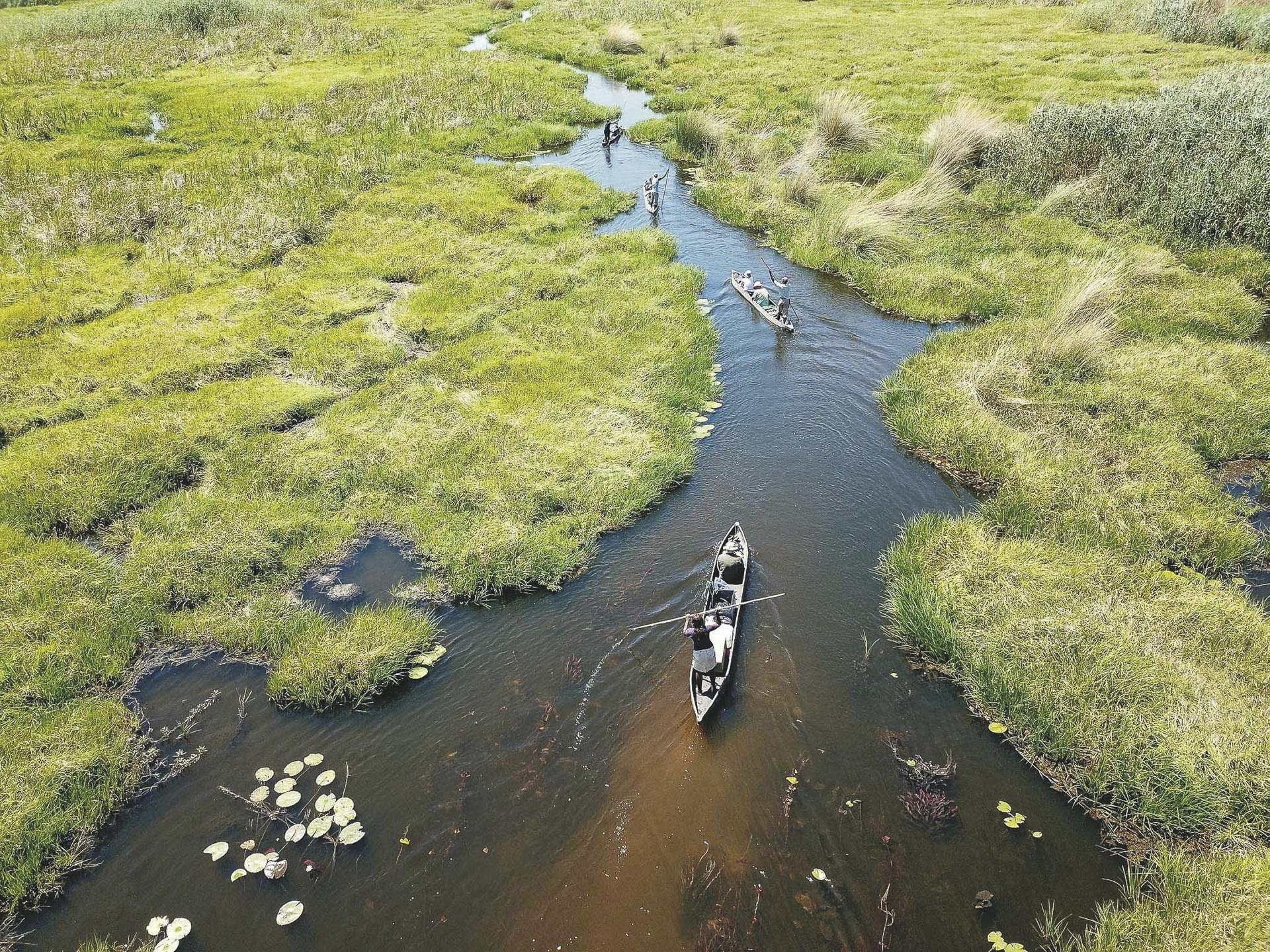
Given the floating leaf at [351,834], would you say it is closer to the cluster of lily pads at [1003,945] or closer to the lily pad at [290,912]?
the lily pad at [290,912]

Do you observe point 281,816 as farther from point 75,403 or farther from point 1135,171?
point 1135,171

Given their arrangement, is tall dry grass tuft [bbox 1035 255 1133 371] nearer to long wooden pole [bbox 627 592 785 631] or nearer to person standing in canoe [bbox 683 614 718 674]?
long wooden pole [bbox 627 592 785 631]

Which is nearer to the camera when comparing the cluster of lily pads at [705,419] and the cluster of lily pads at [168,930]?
the cluster of lily pads at [168,930]

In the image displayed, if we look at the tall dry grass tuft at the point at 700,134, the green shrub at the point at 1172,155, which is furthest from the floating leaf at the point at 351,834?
the tall dry grass tuft at the point at 700,134

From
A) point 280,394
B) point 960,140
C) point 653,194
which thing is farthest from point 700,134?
point 280,394

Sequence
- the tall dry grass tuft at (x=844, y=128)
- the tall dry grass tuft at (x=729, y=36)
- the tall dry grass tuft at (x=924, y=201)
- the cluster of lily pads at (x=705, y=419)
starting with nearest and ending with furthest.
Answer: the cluster of lily pads at (x=705, y=419), the tall dry grass tuft at (x=924, y=201), the tall dry grass tuft at (x=844, y=128), the tall dry grass tuft at (x=729, y=36)

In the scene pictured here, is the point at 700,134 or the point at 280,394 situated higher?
the point at 700,134

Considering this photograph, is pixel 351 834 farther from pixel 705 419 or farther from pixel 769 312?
pixel 769 312

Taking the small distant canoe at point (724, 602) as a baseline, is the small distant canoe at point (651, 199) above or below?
above

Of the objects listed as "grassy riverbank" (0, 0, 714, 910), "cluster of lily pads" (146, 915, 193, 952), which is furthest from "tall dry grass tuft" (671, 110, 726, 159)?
"cluster of lily pads" (146, 915, 193, 952)
